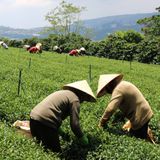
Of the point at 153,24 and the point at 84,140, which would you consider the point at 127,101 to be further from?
the point at 153,24

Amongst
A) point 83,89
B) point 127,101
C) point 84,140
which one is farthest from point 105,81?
point 84,140

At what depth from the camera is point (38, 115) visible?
813cm

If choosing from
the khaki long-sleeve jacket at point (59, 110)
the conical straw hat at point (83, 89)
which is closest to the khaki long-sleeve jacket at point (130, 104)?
the conical straw hat at point (83, 89)

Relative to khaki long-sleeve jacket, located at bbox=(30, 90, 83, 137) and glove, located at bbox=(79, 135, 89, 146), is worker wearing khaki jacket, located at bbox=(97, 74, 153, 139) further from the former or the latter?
khaki long-sleeve jacket, located at bbox=(30, 90, 83, 137)

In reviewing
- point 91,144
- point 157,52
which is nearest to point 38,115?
point 91,144

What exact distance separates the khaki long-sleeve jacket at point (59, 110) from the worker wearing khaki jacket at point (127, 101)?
101 cm

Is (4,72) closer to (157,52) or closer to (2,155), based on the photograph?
(2,155)

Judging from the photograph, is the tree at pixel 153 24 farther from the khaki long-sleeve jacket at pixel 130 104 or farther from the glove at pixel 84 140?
the glove at pixel 84 140

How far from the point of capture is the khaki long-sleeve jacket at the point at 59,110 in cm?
802

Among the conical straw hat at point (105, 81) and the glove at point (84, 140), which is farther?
the conical straw hat at point (105, 81)

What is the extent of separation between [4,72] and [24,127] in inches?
361

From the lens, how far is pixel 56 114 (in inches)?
320

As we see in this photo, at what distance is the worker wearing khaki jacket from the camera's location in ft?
28.8

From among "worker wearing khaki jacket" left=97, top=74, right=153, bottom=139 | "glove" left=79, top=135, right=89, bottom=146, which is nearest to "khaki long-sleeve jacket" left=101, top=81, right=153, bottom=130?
"worker wearing khaki jacket" left=97, top=74, right=153, bottom=139
